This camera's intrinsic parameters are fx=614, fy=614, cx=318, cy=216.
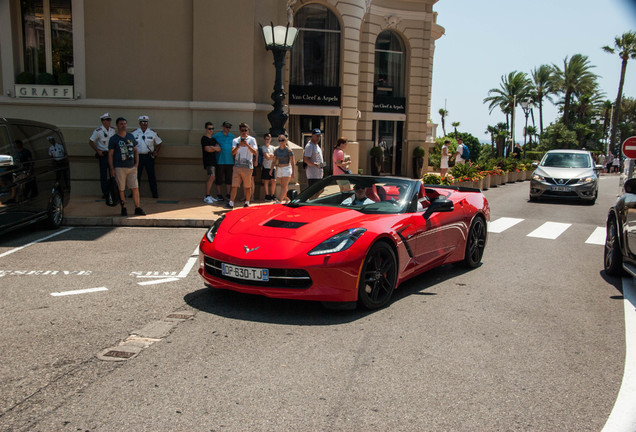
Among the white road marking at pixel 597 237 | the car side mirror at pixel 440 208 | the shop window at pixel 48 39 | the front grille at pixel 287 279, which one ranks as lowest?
the white road marking at pixel 597 237

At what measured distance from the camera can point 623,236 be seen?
7492 millimetres

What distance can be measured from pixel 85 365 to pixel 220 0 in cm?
1311

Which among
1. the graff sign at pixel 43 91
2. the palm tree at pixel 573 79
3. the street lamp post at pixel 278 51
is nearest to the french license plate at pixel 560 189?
the street lamp post at pixel 278 51

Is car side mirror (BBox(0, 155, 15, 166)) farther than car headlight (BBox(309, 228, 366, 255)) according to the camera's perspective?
Yes

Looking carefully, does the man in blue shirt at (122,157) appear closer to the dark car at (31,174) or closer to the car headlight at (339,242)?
the dark car at (31,174)

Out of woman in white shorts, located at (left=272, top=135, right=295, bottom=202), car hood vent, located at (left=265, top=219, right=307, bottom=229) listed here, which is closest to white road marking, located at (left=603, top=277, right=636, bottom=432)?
car hood vent, located at (left=265, top=219, right=307, bottom=229)

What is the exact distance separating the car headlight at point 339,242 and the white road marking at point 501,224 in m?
7.43

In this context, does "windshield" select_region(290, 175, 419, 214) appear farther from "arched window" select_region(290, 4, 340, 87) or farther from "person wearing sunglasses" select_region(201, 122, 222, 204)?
"arched window" select_region(290, 4, 340, 87)

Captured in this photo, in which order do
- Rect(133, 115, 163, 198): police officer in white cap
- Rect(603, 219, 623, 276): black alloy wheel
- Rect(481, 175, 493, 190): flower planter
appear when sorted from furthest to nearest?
Rect(481, 175, 493, 190): flower planter, Rect(133, 115, 163, 198): police officer in white cap, Rect(603, 219, 623, 276): black alloy wheel

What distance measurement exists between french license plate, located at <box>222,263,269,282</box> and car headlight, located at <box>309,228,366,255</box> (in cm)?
47

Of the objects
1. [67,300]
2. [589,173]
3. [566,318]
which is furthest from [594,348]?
[589,173]

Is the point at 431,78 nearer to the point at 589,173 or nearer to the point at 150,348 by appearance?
the point at 589,173

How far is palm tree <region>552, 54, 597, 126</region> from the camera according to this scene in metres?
71.9

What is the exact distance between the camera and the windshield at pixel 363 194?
6891 mm
